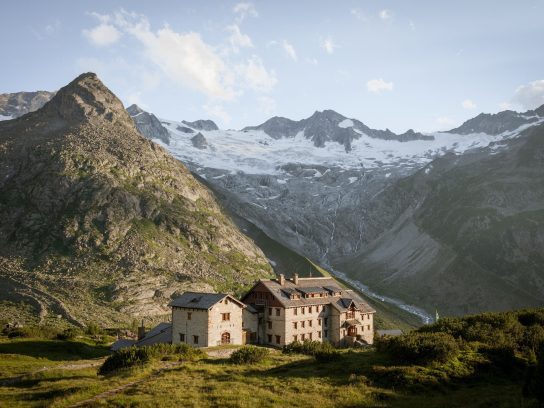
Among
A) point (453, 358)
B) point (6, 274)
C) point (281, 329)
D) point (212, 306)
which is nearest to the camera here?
point (453, 358)

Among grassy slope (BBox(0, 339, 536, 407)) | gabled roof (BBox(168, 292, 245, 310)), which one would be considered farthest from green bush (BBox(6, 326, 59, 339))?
grassy slope (BBox(0, 339, 536, 407))

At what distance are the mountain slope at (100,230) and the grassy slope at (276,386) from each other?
231ft

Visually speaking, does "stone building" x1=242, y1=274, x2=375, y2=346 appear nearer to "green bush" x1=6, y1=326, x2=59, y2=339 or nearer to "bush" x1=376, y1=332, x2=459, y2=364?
"bush" x1=376, y1=332, x2=459, y2=364

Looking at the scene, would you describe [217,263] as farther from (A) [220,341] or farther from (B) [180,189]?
(A) [220,341]

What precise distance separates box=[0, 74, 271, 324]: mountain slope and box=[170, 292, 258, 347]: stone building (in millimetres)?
45355

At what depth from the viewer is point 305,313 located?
83562 mm

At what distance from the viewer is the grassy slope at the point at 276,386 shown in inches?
1393

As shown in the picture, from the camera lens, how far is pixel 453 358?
45844 mm

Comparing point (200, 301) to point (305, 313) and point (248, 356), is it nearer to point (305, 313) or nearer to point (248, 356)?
point (305, 313)

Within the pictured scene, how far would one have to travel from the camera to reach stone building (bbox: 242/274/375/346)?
81.1 meters

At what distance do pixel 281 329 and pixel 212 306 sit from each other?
1468cm

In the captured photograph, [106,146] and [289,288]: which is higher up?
[106,146]

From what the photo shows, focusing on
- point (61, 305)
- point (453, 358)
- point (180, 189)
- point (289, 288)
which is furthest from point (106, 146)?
point (453, 358)

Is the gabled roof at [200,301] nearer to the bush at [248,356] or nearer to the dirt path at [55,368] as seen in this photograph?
the dirt path at [55,368]
